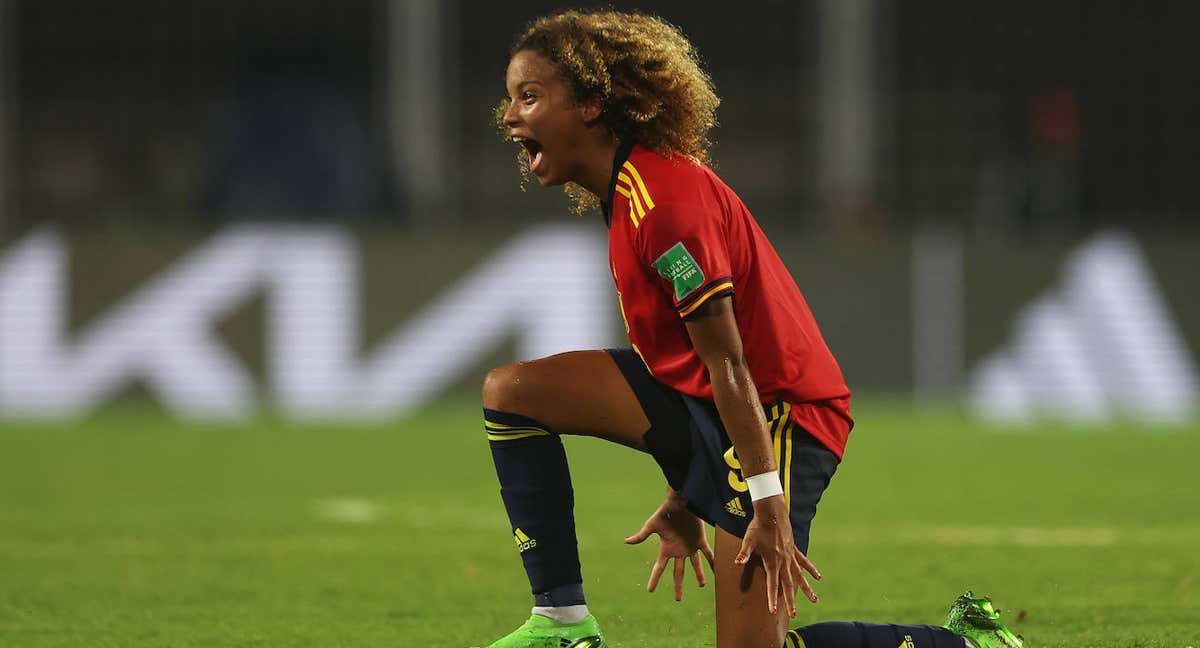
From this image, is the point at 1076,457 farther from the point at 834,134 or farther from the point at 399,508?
the point at 834,134

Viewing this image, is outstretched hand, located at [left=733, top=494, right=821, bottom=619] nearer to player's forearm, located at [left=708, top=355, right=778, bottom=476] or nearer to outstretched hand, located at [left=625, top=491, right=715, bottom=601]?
player's forearm, located at [left=708, top=355, right=778, bottom=476]

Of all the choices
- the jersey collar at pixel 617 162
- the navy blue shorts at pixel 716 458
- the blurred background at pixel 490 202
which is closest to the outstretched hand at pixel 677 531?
the navy blue shorts at pixel 716 458

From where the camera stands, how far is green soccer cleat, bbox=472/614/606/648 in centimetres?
465

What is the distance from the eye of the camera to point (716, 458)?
4.51m

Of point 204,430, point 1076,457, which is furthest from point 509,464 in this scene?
point 204,430

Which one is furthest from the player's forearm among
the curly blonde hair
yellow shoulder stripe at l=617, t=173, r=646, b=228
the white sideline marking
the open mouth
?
the white sideline marking

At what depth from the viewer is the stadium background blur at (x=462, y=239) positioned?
1186cm

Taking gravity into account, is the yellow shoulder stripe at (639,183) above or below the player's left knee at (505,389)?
above

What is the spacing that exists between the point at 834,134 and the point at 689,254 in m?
14.8

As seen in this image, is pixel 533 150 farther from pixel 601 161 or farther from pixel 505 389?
pixel 505 389

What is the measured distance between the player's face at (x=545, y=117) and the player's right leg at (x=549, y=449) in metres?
0.51

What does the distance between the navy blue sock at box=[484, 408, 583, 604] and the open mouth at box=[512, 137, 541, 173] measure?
2.08ft

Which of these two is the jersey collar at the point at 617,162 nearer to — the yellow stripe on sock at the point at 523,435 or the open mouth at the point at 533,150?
the open mouth at the point at 533,150

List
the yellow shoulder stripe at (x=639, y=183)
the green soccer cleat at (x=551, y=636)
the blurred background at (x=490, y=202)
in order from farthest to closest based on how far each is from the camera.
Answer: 1. the blurred background at (x=490, y=202)
2. the green soccer cleat at (x=551, y=636)
3. the yellow shoulder stripe at (x=639, y=183)
